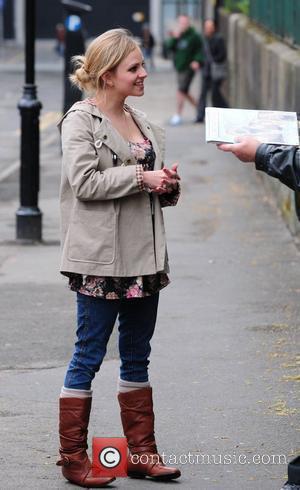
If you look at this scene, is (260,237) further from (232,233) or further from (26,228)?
(26,228)

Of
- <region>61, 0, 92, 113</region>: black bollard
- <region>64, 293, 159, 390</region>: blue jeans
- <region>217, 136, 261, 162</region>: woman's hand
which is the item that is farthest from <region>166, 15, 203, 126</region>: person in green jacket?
<region>217, 136, 261, 162</region>: woman's hand

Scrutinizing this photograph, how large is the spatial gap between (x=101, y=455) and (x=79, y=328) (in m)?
0.54

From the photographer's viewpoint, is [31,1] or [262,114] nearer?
[262,114]

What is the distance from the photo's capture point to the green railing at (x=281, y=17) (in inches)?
532

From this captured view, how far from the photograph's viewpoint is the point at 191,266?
413 inches

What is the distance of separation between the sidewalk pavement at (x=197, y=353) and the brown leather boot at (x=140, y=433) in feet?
0.25

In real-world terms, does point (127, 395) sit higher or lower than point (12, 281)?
higher

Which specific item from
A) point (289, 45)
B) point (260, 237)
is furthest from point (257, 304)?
point (289, 45)

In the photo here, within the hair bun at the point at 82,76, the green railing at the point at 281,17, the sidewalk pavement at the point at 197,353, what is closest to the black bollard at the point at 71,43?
the green railing at the point at 281,17

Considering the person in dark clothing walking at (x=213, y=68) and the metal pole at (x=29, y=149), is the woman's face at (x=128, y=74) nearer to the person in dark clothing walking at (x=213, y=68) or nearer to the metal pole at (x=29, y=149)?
the metal pole at (x=29, y=149)

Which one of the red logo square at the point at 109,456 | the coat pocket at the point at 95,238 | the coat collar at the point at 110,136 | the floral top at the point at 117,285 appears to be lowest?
the red logo square at the point at 109,456

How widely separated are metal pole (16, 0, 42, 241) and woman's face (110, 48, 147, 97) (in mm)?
6363

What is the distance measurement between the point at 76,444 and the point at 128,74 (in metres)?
1.55

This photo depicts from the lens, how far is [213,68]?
2447cm
